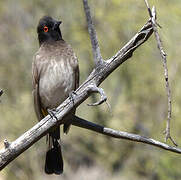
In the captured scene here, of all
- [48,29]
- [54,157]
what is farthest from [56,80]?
[54,157]

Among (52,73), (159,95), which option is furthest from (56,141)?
(159,95)

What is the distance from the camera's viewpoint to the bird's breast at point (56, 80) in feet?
16.1

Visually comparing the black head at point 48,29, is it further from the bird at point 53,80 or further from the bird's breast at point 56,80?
the bird's breast at point 56,80

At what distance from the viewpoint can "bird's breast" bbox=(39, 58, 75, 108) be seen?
491cm

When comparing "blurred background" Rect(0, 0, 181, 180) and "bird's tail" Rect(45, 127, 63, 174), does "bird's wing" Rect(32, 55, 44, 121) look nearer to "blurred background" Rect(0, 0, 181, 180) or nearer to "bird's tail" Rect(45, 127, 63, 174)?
"bird's tail" Rect(45, 127, 63, 174)

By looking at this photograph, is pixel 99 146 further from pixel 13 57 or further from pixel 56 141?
pixel 56 141

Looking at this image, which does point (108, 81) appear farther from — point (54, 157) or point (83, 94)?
point (83, 94)

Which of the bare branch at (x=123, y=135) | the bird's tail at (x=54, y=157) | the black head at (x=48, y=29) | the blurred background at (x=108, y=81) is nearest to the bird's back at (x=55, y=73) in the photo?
the black head at (x=48, y=29)

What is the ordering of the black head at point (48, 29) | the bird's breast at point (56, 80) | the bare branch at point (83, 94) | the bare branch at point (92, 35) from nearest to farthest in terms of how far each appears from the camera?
the bare branch at point (92, 35) < the bare branch at point (83, 94) < the bird's breast at point (56, 80) < the black head at point (48, 29)

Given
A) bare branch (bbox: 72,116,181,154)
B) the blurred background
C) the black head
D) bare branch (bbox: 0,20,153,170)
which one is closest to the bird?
the black head

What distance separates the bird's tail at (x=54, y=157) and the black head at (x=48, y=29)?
116cm

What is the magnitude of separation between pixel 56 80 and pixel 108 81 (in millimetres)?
6095

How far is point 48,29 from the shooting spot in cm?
534

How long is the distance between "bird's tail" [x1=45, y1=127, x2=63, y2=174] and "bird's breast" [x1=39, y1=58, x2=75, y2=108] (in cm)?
41
